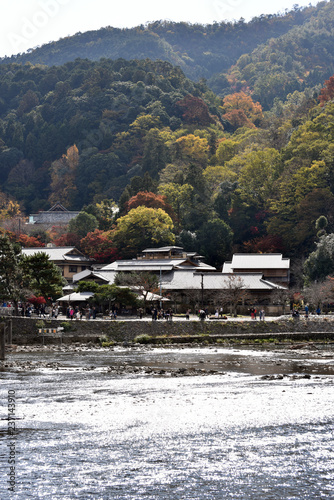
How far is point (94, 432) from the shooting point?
18344 millimetres

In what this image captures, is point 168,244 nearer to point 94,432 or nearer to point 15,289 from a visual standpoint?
point 15,289

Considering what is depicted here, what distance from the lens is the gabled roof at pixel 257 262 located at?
60.1m

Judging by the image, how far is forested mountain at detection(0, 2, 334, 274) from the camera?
70812 mm

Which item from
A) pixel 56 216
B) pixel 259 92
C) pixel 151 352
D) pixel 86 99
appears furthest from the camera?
pixel 259 92

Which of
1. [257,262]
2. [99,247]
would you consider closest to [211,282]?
[257,262]

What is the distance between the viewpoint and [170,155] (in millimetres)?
103375

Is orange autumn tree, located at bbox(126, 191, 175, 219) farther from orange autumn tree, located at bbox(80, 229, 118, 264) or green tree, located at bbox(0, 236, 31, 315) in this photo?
green tree, located at bbox(0, 236, 31, 315)

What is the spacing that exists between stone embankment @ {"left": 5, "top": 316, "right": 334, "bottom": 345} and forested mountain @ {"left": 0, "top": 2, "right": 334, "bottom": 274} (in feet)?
79.1

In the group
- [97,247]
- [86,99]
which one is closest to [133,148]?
[86,99]

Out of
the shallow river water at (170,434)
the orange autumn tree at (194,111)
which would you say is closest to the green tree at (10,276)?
the shallow river water at (170,434)

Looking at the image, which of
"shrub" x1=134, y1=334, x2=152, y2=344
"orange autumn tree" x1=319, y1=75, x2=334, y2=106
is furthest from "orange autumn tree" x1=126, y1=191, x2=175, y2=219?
"shrub" x1=134, y1=334, x2=152, y2=344

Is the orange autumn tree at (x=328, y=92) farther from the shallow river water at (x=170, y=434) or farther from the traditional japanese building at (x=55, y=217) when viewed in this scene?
the shallow river water at (x=170, y=434)

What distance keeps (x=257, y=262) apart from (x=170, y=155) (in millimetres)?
45975

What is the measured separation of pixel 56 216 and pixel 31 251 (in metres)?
30.7
